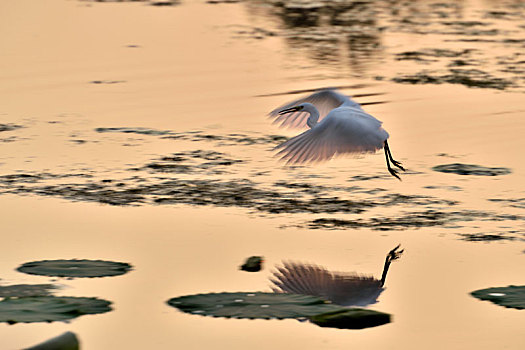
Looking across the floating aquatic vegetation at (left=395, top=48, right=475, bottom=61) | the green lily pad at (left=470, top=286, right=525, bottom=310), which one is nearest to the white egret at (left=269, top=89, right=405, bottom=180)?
the green lily pad at (left=470, top=286, right=525, bottom=310)

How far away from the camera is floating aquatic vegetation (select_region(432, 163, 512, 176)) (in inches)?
361

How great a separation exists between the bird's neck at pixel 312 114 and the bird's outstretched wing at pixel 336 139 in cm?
49

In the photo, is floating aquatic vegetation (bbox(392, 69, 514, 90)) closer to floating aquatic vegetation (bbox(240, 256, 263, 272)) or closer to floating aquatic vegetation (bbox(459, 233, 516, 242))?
floating aquatic vegetation (bbox(459, 233, 516, 242))

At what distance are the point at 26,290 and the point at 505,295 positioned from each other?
95.2 inches

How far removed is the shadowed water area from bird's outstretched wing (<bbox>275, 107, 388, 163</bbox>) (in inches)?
13.3

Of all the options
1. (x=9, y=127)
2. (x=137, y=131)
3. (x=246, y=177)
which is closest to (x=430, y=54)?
(x=137, y=131)

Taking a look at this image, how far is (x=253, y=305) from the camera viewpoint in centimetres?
592

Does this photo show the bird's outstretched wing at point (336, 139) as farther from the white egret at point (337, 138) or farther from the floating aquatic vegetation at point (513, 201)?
the floating aquatic vegetation at point (513, 201)

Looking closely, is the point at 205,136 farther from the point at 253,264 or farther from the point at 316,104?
the point at 253,264

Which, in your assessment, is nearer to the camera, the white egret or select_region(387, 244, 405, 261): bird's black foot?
select_region(387, 244, 405, 261): bird's black foot

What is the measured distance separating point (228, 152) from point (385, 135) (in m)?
1.85

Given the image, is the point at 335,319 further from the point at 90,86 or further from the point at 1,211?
the point at 90,86

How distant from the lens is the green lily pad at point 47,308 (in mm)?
5672

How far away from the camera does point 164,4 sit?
18438 millimetres
